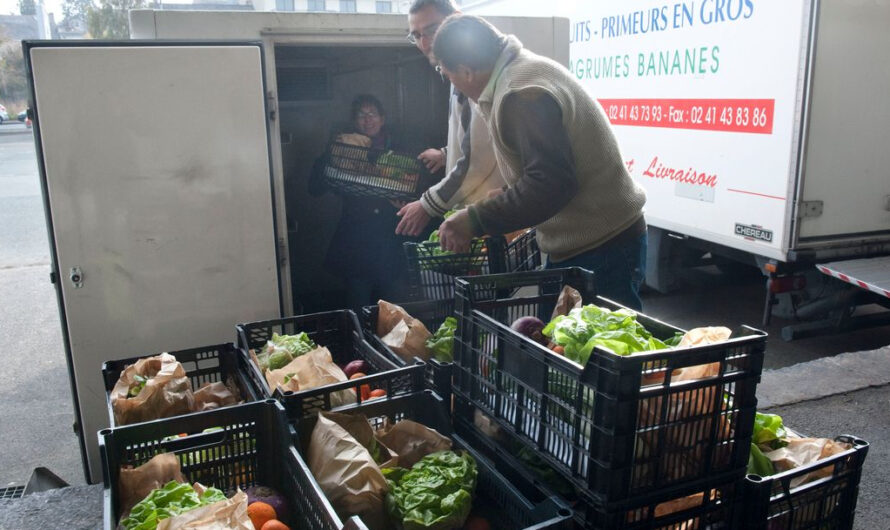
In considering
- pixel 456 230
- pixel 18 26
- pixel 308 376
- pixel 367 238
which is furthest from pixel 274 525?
pixel 18 26

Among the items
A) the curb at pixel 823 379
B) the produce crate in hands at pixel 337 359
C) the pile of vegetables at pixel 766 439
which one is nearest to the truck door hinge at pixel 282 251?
the produce crate in hands at pixel 337 359

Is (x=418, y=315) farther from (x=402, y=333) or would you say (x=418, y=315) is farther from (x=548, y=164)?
(x=548, y=164)

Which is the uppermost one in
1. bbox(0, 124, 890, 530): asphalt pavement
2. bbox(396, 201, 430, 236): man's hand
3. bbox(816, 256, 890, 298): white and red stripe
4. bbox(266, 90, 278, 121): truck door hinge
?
bbox(266, 90, 278, 121): truck door hinge

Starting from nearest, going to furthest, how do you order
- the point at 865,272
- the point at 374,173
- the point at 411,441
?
the point at 411,441 < the point at 374,173 < the point at 865,272

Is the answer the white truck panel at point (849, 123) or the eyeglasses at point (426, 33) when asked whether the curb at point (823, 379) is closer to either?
the white truck panel at point (849, 123)

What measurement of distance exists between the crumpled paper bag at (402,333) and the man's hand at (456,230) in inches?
13.3

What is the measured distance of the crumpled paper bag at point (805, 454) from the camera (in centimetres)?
201

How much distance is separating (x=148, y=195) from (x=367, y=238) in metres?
1.99

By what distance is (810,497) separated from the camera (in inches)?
77.7

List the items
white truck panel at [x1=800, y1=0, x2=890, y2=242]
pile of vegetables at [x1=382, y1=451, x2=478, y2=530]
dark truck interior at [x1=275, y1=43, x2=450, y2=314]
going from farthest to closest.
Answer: dark truck interior at [x1=275, y1=43, x2=450, y2=314] < white truck panel at [x1=800, y1=0, x2=890, y2=242] < pile of vegetables at [x1=382, y1=451, x2=478, y2=530]

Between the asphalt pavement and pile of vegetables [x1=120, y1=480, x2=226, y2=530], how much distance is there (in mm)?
1353

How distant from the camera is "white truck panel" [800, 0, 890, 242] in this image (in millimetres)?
5156

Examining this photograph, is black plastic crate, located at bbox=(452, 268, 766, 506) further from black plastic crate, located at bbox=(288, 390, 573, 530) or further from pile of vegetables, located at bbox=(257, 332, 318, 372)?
pile of vegetables, located at bbox=(257, 332, 318, 372)

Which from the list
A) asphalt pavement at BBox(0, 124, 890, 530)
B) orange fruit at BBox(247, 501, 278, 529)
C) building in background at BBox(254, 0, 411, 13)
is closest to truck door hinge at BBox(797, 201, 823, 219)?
asphalt pavement at BBox(0, 124, 890, 530)
